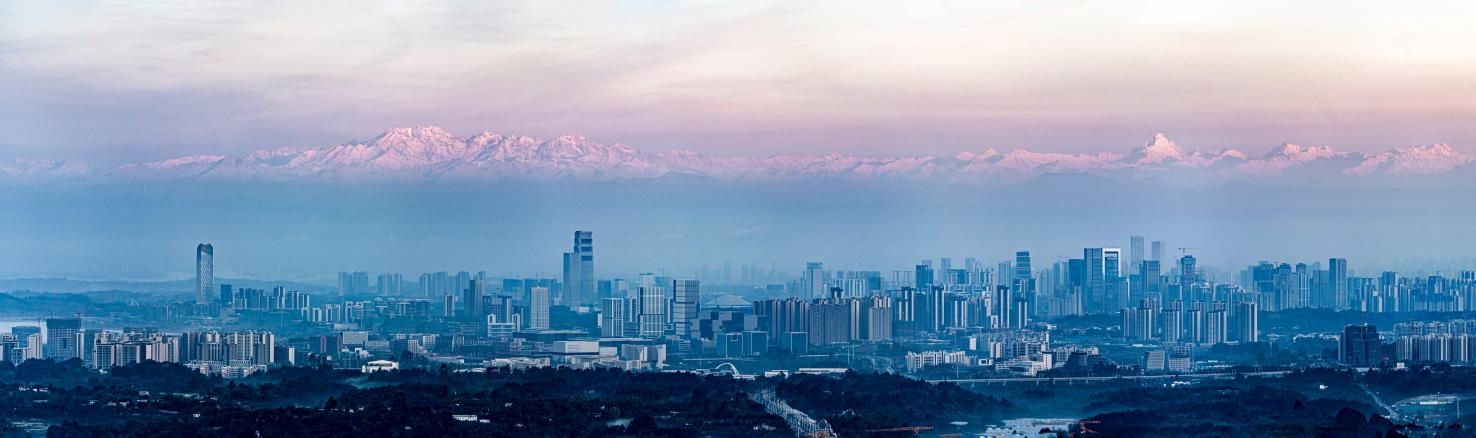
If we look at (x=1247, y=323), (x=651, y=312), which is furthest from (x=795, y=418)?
(x=1247, y=323)

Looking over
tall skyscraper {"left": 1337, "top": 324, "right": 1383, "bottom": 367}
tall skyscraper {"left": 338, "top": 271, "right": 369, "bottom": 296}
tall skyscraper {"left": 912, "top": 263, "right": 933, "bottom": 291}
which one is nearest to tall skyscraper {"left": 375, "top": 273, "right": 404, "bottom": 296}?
tall skyscraper {"left": 338, "top": 271, "right": 369, "bottom": 296}

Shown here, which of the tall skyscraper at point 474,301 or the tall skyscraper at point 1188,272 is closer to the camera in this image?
the tall skyscraper at point 474,301

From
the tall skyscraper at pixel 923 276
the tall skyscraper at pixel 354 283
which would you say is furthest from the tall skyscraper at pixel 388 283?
the tall skyscraper at pixel 923 276

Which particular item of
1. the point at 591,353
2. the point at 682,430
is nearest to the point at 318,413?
the point at 682,430

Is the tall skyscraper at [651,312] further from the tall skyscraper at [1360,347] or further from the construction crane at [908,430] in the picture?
the construction crane at [908,430]

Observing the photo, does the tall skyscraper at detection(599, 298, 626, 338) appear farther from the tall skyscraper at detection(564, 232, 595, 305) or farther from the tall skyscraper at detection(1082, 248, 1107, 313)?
the tall skyscraper at detection(1082, 248, 1107, 313)

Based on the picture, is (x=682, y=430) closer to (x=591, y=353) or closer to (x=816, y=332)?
(x=591, y=353)

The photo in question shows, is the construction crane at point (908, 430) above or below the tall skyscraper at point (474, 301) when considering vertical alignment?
→ below
